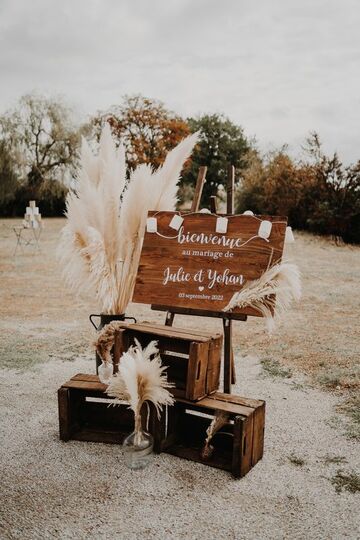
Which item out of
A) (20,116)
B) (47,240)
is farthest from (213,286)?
(20,116)

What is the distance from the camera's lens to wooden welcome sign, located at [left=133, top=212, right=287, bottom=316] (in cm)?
303

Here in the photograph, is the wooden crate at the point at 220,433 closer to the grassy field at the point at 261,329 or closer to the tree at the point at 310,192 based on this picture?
the grassy field at the point at 261,329

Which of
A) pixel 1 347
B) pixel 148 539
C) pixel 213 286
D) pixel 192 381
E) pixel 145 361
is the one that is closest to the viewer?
pixel 148 539

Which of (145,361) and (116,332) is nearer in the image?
(145,361)

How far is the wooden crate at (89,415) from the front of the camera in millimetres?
2826

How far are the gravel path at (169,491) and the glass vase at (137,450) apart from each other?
4 cm

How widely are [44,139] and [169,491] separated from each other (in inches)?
961

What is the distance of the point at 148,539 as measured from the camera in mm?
2004

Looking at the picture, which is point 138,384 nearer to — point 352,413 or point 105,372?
point 105,372

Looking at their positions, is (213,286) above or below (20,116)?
below

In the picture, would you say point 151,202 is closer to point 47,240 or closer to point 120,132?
point 47,240

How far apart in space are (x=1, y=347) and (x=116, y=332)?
7.53ft

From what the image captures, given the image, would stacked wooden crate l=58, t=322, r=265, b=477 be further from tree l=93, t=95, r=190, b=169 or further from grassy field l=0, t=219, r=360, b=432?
tree l=93, t=95, r=190, b=169

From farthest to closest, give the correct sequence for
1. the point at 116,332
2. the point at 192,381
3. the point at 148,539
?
the point at 116,332
the point at 192,381
the point at 148,539
